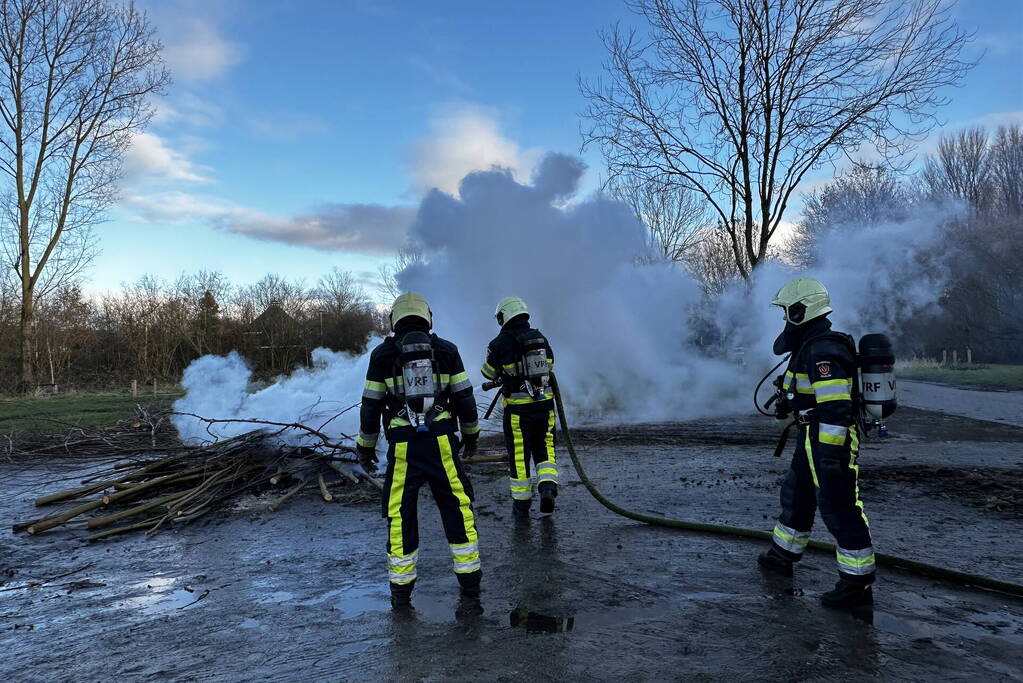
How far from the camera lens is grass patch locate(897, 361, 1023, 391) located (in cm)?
1893

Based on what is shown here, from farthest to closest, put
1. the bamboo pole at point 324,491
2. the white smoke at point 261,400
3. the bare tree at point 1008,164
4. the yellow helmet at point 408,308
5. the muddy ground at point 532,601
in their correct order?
the bare tree at point 1008,164
the white smoke at point 261,400
the bamboo pole at point 324,491
the yellow helmet at point 408,308
the muddy ground at point 532,601

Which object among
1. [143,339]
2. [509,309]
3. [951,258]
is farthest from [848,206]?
[143,339]

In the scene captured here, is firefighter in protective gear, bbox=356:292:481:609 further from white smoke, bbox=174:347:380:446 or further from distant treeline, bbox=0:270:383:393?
distant treeline, bbox=0:270:383:393

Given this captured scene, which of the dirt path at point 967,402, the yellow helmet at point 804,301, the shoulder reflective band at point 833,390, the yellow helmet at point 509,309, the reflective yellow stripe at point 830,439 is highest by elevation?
the yellow helmet at point 509,309

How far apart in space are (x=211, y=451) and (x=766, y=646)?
6633 millimetres

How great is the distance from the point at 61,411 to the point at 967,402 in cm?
2336

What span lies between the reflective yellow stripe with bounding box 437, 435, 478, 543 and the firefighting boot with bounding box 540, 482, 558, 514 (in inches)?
75.0

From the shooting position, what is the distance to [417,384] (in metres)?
3.99

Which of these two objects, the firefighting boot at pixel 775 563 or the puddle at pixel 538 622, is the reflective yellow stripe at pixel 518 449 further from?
the firefighting boot at pixel 775 563

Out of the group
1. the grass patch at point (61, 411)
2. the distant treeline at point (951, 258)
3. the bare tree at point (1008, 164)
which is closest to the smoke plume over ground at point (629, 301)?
the distant treeline at point (951, 258)

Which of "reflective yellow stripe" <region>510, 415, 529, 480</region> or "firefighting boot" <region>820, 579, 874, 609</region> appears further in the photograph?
"reflective yellow stripe" <region>510, 415, 529, 480</region>

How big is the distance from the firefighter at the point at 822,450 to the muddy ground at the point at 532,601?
Answer: 0.77ft

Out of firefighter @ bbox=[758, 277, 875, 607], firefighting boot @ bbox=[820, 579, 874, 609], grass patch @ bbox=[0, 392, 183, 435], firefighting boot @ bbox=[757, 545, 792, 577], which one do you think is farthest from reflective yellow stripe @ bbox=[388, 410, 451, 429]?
grass patch @ bbox=[0, 392, 183, 435]

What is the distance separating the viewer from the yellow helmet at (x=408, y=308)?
430 cm
